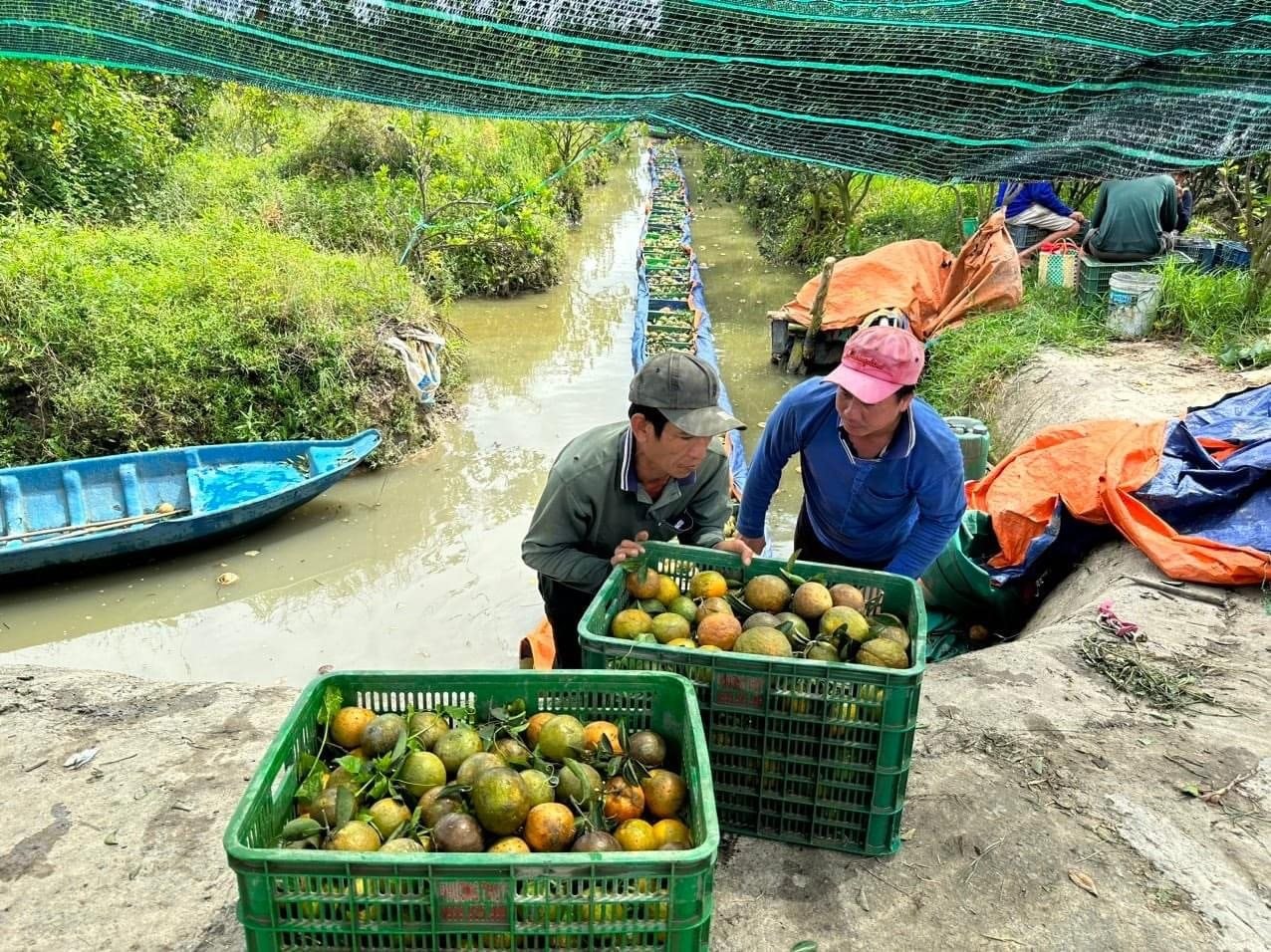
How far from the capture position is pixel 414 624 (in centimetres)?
655

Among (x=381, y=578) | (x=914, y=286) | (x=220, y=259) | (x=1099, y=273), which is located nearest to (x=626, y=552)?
(x=381, y=578)

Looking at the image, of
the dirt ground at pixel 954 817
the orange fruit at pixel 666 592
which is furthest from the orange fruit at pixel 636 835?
the orange fruit at pixel 666 592

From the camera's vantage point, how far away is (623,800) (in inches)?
77.9

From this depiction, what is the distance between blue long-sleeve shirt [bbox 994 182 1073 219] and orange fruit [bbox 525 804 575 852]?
38.5 feet

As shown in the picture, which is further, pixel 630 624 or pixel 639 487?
pixel 639 487

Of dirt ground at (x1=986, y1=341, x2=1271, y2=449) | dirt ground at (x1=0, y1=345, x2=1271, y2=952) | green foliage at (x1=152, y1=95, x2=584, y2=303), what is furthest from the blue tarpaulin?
green foliage at (x1=152, y1=95, x2=584, y2=303)

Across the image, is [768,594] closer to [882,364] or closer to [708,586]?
[708,586]

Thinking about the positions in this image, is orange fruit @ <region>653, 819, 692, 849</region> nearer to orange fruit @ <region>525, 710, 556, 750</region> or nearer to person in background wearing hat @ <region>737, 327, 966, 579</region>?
orange fruit @ <region>525, 710, 556, 750</region>

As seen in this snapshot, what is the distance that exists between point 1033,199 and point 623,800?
1185cm

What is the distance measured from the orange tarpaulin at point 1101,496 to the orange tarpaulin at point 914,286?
4.78 m

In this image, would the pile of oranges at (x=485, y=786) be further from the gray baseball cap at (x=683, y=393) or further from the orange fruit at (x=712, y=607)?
the gray baseball cap at (x=683, y=393)

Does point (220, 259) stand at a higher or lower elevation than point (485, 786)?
higher

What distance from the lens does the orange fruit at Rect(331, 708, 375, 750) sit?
215 centimetres

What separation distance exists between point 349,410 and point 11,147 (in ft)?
19.0
